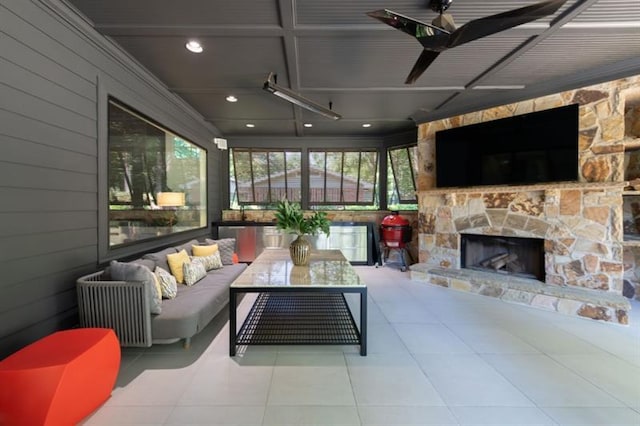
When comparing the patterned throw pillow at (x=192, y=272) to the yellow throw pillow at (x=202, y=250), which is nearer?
the patterned throw pillow at (x=192, y=272)

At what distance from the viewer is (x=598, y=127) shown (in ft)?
10.9

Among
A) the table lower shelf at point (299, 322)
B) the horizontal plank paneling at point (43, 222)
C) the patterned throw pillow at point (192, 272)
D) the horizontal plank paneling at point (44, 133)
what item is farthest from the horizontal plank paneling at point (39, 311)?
the table lower shelf at point (299, 322)

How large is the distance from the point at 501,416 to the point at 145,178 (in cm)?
416

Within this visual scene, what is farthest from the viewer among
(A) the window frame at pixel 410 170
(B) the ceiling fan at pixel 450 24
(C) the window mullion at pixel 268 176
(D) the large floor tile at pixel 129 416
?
(C) the window mullion at pixel 268 176

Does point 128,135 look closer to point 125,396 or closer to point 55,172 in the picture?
point 55,172

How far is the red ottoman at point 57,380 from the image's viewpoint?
1429 mm

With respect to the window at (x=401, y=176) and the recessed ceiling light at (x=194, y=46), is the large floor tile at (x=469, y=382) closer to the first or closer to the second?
the recessed ceiling light at (x=194, y=46)

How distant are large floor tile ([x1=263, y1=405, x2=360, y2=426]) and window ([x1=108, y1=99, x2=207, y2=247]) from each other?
2343 millimetres

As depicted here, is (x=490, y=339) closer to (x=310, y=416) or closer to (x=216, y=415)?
(x=310, y=416)

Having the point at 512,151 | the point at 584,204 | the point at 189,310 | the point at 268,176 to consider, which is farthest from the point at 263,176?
the point at 584,204

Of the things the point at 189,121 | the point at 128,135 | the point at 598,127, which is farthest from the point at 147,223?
the point at 598,127

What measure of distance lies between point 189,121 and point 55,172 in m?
2.67

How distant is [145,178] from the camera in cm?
346

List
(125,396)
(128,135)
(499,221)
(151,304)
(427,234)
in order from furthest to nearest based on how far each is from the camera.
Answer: (427,234) → (499,221) → (128,135) → (151,304) → (125,396)
